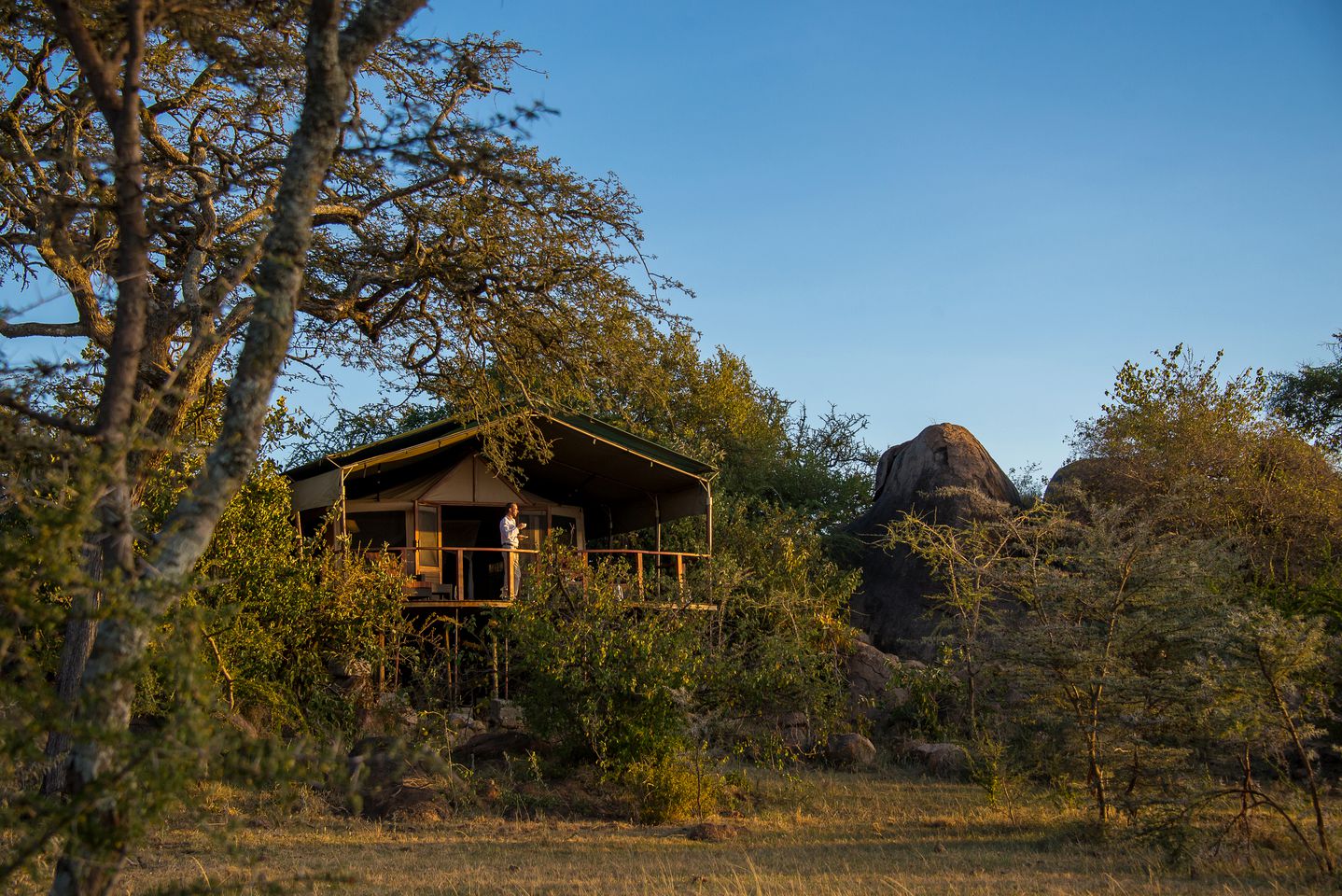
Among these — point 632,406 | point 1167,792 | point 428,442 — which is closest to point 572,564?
point 428,442

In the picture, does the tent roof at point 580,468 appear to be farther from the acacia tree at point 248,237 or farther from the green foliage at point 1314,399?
the green foliage at point 1314,399

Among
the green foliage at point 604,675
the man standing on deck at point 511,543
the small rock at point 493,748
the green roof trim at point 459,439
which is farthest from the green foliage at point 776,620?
the man standing on deck at point 511,543

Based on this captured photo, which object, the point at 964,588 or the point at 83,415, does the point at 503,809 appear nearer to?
the point at 83,415

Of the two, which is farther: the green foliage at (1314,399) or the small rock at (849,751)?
the green foliage at (1314,399)

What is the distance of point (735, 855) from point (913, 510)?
15396 millimetres

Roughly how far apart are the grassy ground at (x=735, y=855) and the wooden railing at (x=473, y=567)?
197 inches

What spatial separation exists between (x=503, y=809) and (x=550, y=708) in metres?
1.12

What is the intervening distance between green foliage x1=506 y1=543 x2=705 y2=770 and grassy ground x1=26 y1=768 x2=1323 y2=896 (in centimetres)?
93

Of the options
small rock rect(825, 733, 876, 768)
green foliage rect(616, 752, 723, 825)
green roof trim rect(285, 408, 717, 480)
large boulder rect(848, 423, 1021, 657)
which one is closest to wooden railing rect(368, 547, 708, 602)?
green roof trim rect(285, 408, 717, 480)

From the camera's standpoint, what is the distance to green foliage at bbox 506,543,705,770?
37.8 feet

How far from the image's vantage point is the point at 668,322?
1179 cm

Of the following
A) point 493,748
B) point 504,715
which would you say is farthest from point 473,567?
point 493,748

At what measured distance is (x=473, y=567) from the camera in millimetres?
20766

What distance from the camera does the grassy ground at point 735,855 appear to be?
7.84 meters
